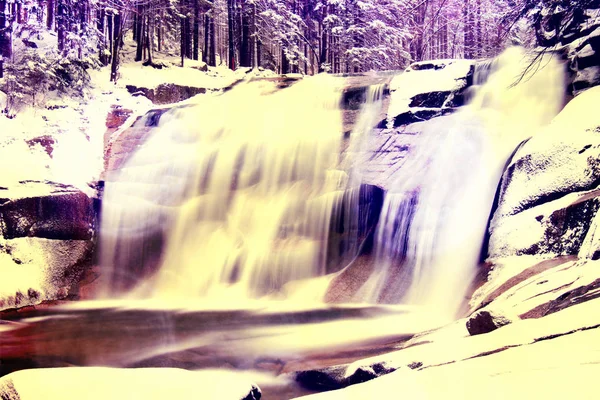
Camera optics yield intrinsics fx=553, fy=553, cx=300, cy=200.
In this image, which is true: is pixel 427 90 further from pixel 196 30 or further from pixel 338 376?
pixel 338 376

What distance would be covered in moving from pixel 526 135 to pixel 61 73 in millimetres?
2414

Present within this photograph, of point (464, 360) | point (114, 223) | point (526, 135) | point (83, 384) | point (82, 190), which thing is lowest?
point (83, 384)

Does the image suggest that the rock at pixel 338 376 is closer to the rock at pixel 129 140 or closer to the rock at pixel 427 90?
the rock at pixel 427 90

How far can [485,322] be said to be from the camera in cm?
187

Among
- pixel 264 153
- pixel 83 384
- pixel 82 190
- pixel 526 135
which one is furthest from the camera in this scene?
pixel 264 153

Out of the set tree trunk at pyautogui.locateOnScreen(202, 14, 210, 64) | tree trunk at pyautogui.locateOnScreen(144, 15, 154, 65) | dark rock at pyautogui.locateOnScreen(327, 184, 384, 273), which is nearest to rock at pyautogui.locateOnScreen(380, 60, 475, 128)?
dark rock at pyautogui.locateOnScreen(327, 184, 384, 273)

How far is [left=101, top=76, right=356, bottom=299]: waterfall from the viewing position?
9.31 ft

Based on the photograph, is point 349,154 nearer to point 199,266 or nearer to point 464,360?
point 199,266

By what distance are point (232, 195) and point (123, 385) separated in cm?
146

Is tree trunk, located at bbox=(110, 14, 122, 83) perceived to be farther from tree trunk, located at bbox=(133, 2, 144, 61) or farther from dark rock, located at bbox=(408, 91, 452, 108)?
dark rock, located at bbox=(408, 91, 452, 108)

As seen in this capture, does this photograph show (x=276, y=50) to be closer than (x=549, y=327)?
No

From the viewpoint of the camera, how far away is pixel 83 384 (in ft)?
6.20

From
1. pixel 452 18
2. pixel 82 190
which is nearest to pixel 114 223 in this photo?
pixel 82 190

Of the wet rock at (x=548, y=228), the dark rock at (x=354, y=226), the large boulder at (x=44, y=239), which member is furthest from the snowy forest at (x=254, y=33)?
the wet rock at (x=548, y=228)
